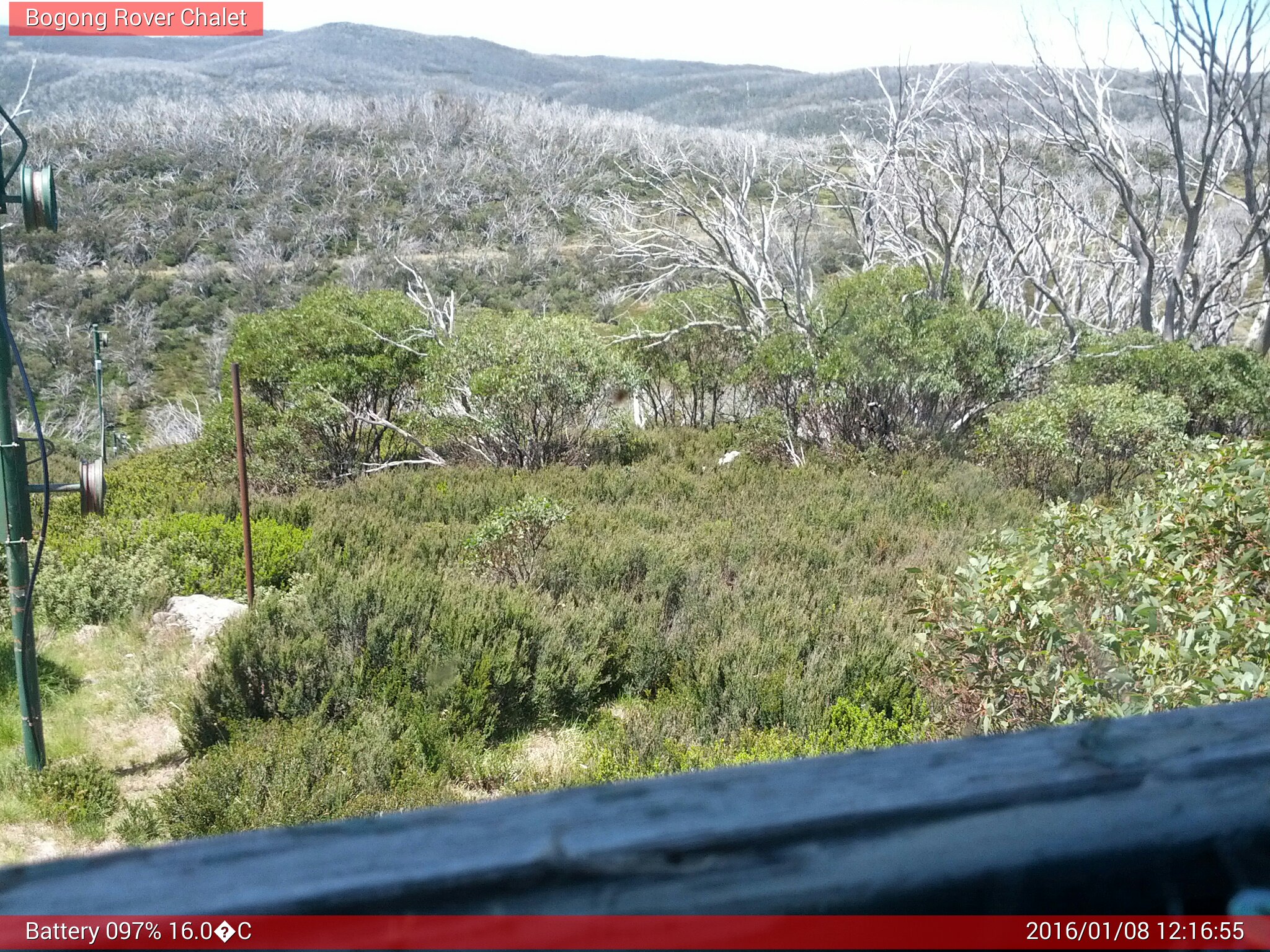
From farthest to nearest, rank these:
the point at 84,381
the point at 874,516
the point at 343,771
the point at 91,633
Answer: the point at 84,381, the point at 874,516, the point at 91,633, the point at 343,771

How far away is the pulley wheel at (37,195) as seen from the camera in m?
4.44

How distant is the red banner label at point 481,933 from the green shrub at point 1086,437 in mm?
10192

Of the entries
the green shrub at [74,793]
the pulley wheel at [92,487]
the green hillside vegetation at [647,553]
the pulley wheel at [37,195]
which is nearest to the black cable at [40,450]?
the pulley wheel at [92,487]

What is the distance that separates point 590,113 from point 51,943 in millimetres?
66331

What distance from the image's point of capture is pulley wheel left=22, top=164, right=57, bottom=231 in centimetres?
444

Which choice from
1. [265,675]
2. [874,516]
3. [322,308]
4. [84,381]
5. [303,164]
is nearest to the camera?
[265,675]

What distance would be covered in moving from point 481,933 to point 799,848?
18cm

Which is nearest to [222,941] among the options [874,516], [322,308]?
[874,516]

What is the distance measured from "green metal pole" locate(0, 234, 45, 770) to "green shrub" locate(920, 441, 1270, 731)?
160 inches

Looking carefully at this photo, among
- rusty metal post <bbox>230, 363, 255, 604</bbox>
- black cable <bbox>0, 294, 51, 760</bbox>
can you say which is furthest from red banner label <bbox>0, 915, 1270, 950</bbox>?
rusty metal post <bbox>230, 363, 255, 604</bbox>

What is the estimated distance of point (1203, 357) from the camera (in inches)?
462

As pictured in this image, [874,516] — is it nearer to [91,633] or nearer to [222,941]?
[91,633]

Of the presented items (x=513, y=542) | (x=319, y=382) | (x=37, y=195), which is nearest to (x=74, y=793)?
(x=37, y=195)

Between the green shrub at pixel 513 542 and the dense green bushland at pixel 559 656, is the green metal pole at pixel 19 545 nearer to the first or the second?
the dense green bushland at pixel 559 656
